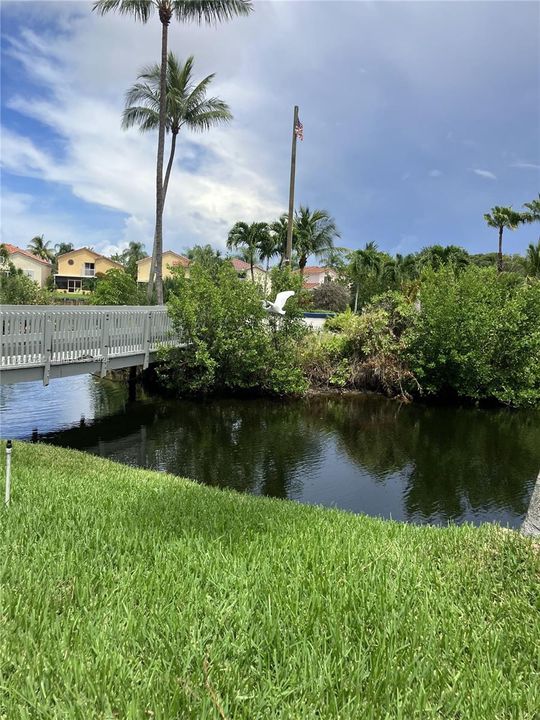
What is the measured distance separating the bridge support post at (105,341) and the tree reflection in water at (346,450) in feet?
5.46

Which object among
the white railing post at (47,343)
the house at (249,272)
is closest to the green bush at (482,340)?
the house at (249,272)

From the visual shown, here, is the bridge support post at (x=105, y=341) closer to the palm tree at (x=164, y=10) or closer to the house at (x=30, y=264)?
the palm tree at (x=164, y=10)

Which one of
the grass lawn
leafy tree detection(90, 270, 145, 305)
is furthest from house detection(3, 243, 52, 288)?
the grass lawn

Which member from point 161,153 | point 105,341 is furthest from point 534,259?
point 105,341

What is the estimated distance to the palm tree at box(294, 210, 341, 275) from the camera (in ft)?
132

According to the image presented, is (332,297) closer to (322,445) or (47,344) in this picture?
(322,445)

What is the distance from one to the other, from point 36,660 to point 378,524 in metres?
3.76

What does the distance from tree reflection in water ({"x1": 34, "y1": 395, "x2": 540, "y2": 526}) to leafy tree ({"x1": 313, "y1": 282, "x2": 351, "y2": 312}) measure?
3003 centimetres

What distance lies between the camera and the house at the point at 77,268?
235 feet

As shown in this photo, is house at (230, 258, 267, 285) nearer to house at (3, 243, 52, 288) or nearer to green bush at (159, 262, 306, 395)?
green bush at (159, 262, 306, 395)

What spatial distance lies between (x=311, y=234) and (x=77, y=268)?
42724mm

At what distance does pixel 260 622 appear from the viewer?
2688mm

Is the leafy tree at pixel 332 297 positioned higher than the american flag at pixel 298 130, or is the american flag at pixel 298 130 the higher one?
the american flag at pixel 298 130

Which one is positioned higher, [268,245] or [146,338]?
[268,245]
